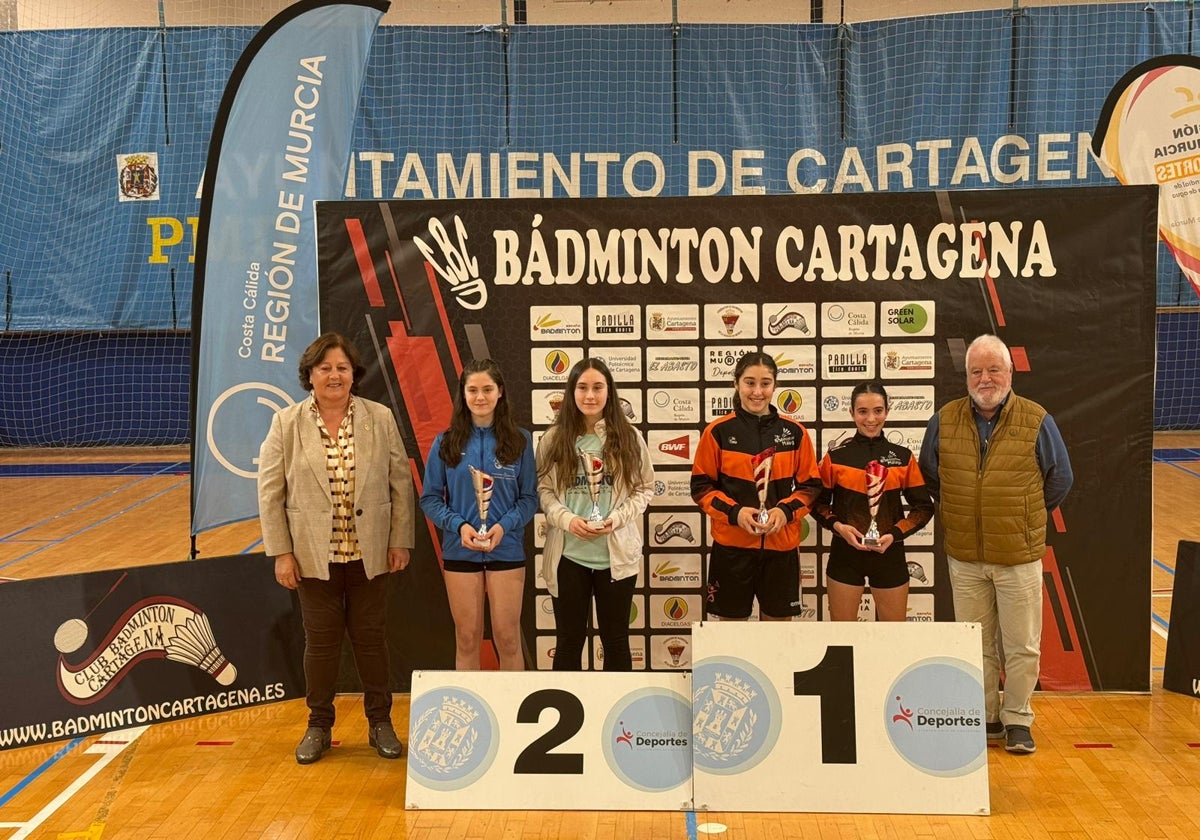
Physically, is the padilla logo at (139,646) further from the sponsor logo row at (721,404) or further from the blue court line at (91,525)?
the blue court line at (91,525)

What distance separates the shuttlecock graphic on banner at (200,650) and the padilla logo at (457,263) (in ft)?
6.51

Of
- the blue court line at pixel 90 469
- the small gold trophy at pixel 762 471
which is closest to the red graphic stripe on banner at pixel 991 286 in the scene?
the small gold trophy at pixel 762 471

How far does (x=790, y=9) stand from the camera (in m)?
12.6

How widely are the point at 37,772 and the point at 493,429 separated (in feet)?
7.80

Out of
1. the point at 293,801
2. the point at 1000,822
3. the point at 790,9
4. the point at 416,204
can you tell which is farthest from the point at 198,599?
the point at 790,9

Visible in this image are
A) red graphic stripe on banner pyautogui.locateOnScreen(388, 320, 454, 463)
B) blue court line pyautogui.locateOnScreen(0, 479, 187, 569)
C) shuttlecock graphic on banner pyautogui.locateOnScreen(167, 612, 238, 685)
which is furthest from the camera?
blue court line pyautogui.locateOnScreen(0, 479, 187, 569)

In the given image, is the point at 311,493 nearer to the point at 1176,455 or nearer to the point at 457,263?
the point at 457,263

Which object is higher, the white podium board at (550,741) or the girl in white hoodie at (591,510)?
the girl in white hoodie at (591,510)

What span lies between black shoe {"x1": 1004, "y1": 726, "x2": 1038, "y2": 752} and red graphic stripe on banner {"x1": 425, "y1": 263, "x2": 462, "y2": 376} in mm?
3009

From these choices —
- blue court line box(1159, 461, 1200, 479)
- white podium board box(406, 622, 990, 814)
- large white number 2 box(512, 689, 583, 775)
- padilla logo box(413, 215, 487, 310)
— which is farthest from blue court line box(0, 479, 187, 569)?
blue court line box(1159, 461, 1200, 479)

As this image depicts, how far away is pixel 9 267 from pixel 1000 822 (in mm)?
12605

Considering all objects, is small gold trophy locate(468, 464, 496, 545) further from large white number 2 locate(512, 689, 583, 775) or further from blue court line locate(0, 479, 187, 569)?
blue court line locate(0, 479, 187, 569)

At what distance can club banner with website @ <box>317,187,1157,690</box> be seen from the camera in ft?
17.7

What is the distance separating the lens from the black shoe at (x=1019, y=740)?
15.5ft
